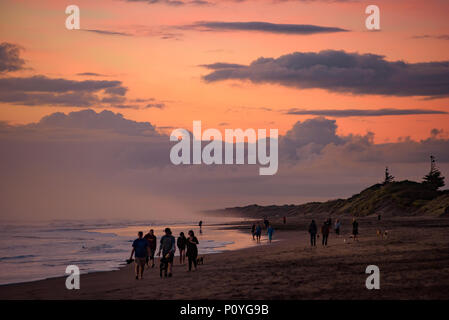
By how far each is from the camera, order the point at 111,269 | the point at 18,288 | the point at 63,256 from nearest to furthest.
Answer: the point at 18,288 < the point at 111,269 < the point at 63,256

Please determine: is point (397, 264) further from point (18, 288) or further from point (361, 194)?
point (361, 194)

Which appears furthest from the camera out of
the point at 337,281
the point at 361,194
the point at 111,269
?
the point at 361,194

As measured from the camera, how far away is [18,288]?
76.5ft

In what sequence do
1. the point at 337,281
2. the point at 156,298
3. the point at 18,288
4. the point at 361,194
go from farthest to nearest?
the point at 361,194
the point at 18,288
the point at 337,281
the point at 156,298

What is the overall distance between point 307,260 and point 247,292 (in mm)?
10524

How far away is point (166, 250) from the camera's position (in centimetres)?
2414

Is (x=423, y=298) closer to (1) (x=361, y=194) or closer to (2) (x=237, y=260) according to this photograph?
(2) (x=237, y=260)

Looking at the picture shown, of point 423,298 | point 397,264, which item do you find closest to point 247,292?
point 423,298

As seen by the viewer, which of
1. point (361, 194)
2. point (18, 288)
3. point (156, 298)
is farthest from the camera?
point (361, 194)

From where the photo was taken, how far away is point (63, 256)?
40.2 meters

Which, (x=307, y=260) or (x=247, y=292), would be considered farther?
(x=307, y=260)

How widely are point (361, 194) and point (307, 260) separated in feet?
499
